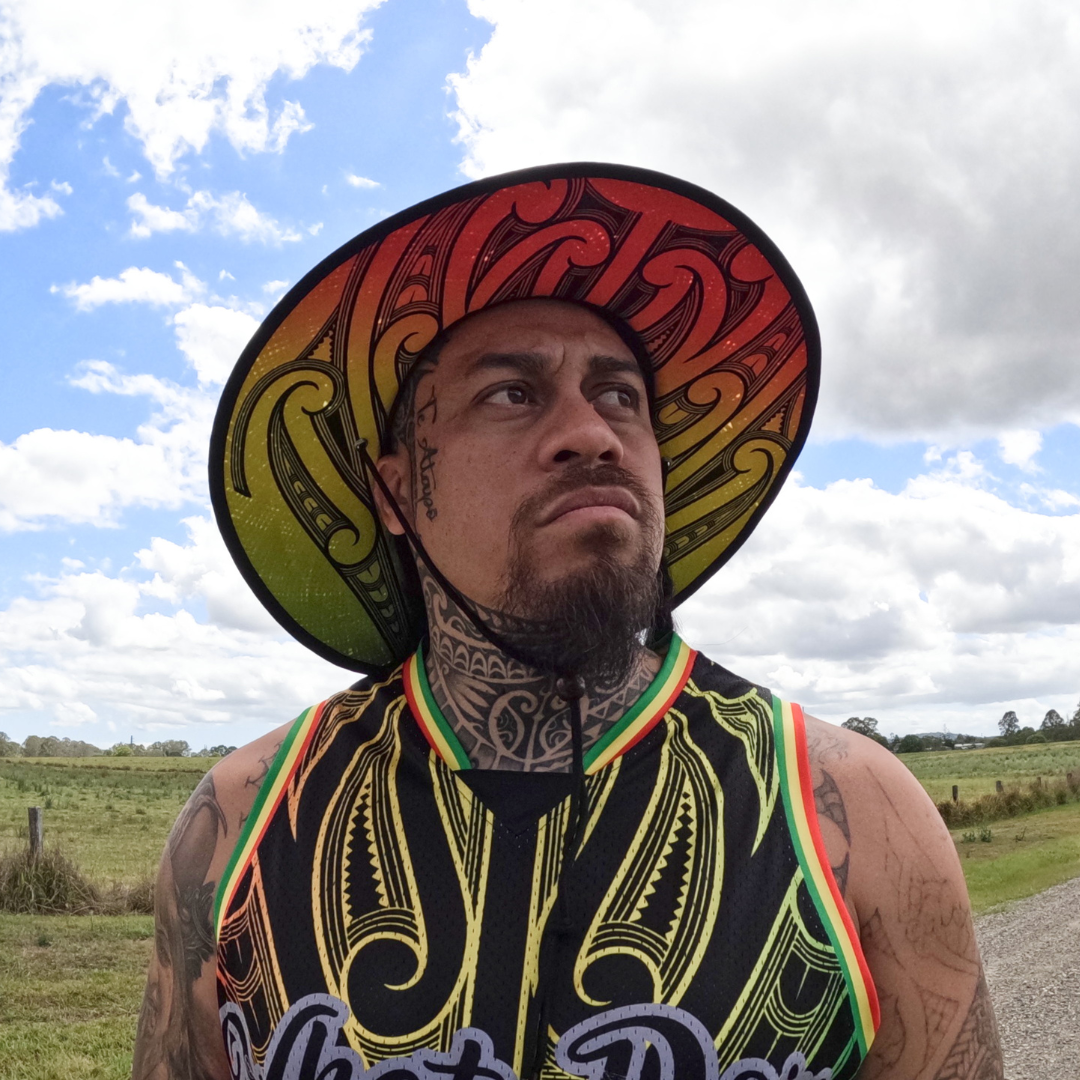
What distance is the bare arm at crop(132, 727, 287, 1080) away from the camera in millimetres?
2369

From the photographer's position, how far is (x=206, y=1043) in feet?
7.82

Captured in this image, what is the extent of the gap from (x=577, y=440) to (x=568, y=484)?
0.10 metres

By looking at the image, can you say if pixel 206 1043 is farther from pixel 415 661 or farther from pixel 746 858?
pixel 746 858

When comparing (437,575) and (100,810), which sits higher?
(437,575)

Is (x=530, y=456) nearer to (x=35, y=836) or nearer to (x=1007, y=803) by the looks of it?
(x=35, y=836)

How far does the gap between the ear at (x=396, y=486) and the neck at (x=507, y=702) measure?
29 centimetres

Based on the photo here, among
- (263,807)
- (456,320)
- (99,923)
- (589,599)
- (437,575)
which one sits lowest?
(99,923)

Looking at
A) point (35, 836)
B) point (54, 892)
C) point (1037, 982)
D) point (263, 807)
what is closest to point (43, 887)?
point (54, 892)

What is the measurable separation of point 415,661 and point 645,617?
2.13ft

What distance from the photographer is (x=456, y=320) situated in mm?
2670

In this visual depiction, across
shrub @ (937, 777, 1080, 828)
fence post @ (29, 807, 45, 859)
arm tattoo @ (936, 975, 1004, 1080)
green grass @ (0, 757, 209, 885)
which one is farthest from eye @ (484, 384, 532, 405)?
shrub @ (937, 777, 1080, 828)

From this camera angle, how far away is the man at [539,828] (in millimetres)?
1988

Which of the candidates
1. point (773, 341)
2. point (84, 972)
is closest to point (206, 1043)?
point (773, 341)

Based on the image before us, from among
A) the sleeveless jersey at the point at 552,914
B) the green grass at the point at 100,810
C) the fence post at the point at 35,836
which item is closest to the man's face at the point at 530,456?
the sleeveless jersey at the point at 552,914
